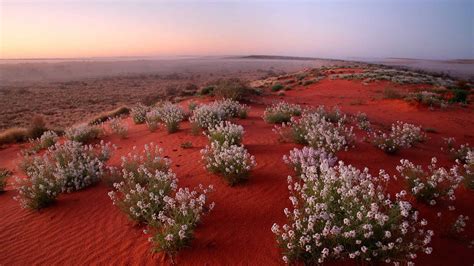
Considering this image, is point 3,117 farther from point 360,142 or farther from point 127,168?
point 360,142

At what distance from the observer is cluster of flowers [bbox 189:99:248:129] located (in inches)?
414

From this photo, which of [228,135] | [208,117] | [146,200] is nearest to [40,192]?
[146,200]

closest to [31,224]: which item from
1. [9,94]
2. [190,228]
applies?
[190,228]

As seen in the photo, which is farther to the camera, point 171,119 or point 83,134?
point 83,134

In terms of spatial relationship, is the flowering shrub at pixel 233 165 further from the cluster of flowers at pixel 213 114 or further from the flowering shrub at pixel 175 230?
the cluster of flowers at pixel 213 114

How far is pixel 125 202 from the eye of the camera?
5199 mm

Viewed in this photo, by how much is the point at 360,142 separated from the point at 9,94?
37.0 m

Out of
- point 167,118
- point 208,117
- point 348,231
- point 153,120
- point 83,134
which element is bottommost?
point 83,134

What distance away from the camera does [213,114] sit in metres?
11.0

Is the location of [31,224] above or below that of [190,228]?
below

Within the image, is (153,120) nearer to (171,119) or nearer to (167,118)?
(167,118)

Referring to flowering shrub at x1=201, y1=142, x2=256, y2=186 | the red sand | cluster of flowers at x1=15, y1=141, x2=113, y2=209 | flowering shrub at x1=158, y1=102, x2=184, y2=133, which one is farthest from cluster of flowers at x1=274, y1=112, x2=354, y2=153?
cluster of flowers at x1=15, y1=141, x2=113, y2=209

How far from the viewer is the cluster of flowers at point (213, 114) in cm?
1051

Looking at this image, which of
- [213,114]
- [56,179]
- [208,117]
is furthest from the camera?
[213,114]
